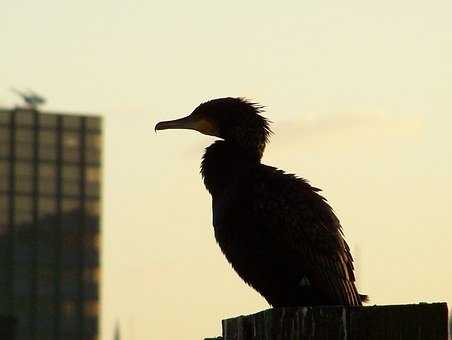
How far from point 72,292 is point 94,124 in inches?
919

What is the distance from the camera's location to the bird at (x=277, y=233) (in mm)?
10023

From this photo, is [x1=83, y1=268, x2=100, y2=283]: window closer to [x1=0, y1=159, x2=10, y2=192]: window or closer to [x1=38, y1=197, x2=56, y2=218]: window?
[x1=38, y1=197, x2=56, y2=218]: window

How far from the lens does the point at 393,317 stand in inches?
243

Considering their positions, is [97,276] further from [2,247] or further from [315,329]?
[315,329]

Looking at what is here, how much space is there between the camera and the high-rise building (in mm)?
185000

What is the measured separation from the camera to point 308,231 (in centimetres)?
1024

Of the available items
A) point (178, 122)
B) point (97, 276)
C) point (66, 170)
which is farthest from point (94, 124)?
point (178, 122)

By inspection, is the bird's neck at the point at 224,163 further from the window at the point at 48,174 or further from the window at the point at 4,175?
the window at the point at 48,174

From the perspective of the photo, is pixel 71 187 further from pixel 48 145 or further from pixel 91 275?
pixel 91 275

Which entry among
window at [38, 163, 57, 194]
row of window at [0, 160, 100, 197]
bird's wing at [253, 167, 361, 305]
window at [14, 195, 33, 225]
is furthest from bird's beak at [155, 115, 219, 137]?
window at [38, 163, 57, 194]

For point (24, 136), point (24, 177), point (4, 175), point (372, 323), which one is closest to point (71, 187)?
point (24, 177)

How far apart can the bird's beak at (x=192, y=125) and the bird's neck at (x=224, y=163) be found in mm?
203

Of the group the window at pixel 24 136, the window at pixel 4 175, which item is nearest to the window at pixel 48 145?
the window at pixel 24 136

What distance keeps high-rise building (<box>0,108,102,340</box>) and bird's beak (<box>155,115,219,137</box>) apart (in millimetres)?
171249
